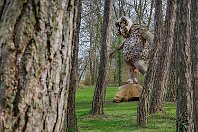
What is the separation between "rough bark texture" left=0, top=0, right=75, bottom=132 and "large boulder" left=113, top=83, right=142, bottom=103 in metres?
16.8

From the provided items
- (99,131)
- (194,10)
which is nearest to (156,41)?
(194,10)

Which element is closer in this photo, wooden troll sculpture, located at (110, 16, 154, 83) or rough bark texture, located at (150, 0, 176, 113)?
rough bark texture, located at (150, 0, 176, 113)

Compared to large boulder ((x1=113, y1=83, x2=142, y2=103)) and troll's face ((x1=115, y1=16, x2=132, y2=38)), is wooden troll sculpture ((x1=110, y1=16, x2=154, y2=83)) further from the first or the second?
large boulder ((x1=113, y1=83, x2=142, y2=103))

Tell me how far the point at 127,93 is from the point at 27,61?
17206 mm

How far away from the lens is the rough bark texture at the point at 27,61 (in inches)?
76.9

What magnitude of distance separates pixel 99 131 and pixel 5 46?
8946mm

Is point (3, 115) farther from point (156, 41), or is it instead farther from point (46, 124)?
point (156, 41)

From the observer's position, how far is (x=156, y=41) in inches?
462

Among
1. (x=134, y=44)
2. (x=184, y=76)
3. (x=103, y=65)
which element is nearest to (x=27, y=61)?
(x=184, y=76)

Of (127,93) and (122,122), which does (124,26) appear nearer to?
(127,93)

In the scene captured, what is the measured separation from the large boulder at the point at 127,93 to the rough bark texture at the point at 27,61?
55.2 ft

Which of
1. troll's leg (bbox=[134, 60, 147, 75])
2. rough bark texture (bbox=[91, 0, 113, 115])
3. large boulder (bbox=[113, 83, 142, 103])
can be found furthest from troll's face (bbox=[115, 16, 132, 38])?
rough bark texture (bbox=[91, 0, 113, 115])

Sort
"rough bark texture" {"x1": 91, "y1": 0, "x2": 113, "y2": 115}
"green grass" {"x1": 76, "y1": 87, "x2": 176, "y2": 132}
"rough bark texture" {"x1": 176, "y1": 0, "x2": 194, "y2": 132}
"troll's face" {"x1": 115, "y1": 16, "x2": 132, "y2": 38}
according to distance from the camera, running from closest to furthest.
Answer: "rough bark texture" {"x1": 176, "y1": 0, "x2": 194, "y2": 132}, "green grass" {"x1": 76, "y1": 87, "x2": 176, "y2": 132}, "rough bark texture" {"x1": 91, "y1": 0, "x2": 113, "y2": 115}, "troll's face" {"x1": 115, "y1": 16, "x2": 132, "y2": 38}

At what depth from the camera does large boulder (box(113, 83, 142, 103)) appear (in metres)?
18.9
